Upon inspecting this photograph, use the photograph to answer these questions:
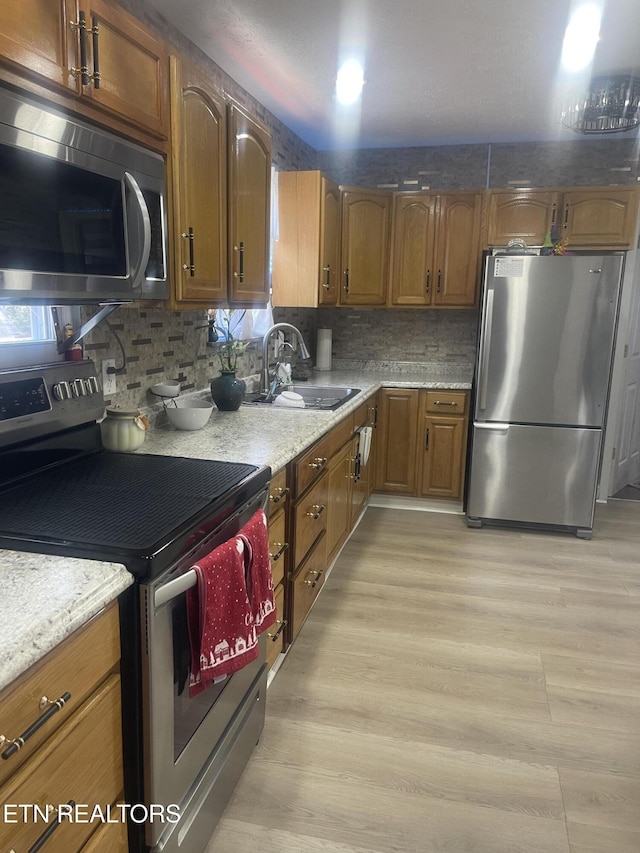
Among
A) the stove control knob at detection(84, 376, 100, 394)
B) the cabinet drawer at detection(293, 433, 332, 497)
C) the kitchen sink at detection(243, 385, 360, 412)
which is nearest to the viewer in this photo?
the stove control knob at detection(84, 376, 100, 394)

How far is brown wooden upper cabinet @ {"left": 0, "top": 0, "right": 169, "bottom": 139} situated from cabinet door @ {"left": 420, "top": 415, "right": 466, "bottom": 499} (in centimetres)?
263

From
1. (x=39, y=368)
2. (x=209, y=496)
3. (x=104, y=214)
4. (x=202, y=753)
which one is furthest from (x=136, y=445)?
(x=202, y=753)

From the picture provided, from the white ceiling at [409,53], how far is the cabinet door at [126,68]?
841 mm

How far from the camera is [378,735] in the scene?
6.27 ft

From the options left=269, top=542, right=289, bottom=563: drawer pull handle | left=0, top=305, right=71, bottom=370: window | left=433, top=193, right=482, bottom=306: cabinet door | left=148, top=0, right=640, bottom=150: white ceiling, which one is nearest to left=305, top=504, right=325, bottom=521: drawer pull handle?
left=269, top=542, right=289, bottom=563: drawer pull handle

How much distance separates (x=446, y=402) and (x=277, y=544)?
84.8 inches

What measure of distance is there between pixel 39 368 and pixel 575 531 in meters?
3.26

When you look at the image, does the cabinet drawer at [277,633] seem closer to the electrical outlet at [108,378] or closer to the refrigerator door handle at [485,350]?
the electrical outlet at [108,378]

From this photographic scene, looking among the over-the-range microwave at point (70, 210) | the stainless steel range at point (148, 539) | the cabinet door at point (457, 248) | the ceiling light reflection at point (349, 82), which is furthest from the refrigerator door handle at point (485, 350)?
the over-the-range microwave at point (70, 210)

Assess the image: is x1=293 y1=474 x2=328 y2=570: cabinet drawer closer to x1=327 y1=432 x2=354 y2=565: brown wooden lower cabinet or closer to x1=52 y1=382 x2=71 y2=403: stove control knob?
x1=327 y1=432 x2=354 y2=565: brown wooden lower cabinet

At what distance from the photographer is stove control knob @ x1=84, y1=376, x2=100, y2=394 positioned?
1688 millimetres

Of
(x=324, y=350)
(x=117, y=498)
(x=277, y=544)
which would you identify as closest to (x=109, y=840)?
(x=117, y=498)

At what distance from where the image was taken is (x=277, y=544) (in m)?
1.97

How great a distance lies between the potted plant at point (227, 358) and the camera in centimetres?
258
